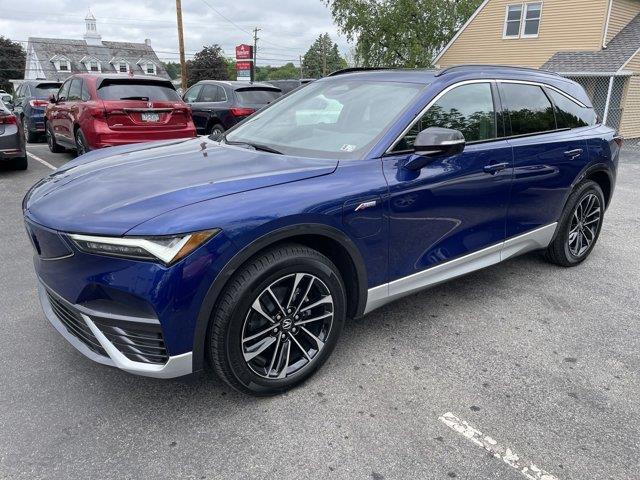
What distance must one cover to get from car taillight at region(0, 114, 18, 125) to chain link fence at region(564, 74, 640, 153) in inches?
663

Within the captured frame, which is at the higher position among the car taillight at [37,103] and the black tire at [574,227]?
the car taillight at [37,103]

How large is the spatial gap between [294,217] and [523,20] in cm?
2175

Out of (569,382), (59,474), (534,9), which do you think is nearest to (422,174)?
(569,382)

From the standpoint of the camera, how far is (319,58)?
298 ft

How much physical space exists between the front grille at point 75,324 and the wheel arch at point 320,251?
1.64 ft

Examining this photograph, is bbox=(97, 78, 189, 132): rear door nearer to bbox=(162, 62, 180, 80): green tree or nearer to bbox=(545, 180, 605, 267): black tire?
bbox=(545, 180, 605, 267): black tire

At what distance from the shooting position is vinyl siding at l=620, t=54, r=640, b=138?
17.2 meters

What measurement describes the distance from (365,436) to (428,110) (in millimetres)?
1957

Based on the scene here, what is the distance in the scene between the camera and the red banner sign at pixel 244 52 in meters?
29.4

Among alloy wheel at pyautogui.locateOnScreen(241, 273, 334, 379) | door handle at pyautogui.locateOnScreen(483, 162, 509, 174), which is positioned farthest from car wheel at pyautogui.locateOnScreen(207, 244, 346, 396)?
door handle at pyautogui.locateOnScreen(483, 162, 509, 174)

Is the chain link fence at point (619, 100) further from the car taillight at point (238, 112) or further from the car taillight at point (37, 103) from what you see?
the car taillight at point (37, 103)

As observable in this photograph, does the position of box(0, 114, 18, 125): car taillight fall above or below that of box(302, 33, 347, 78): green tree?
below

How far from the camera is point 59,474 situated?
2.13 meters

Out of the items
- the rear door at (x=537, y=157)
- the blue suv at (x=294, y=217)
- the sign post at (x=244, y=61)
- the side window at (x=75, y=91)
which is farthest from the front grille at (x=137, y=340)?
the sign post at (x=244, y=61)
